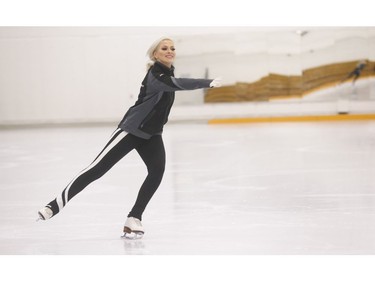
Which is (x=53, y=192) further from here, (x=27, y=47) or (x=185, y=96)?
(x=27, y=47)

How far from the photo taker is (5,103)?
733 inches

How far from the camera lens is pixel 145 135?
4.43m

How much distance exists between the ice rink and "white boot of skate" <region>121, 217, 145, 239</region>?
0.07m

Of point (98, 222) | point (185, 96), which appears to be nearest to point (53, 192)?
point (98, 222)

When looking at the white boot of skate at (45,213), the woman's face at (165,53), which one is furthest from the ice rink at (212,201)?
the woman's face at (165,53)

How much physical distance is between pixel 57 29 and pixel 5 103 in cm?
245

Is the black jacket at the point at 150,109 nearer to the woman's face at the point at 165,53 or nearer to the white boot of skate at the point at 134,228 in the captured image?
the woman's face at the point at 165,53

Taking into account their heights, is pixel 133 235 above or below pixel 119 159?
below

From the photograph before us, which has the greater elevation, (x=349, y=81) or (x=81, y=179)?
(x=349, y=81)

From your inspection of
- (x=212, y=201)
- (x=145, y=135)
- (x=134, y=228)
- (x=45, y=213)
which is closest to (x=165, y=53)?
(x=145, y=135)

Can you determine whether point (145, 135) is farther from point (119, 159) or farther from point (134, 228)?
point (134, 228)

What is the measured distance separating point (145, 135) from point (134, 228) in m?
0.62

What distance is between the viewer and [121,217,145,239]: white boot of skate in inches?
178
